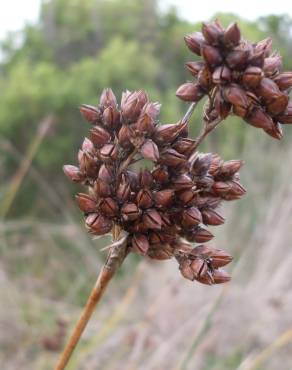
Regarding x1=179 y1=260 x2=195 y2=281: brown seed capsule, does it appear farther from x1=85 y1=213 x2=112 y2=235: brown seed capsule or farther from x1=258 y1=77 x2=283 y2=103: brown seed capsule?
x1=258 y1=77 x2=283 y2=103: brown seed capsule

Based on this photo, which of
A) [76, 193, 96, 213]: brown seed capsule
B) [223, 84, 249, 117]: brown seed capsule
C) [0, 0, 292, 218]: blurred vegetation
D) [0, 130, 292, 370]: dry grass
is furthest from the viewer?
[0, 0, 292, 218]: blurred vegetation

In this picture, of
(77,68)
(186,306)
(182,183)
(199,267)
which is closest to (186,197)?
(182,183)

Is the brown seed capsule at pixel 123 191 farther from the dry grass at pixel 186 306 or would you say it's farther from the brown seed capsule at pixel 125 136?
the dry grass at pixel 186 306

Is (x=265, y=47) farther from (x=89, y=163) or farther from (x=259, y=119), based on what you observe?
(x=89, y=163)

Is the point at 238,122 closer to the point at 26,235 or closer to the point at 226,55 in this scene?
the point at 26,235

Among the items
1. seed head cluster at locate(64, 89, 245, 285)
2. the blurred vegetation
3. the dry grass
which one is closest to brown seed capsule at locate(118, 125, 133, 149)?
seed head cluster at locate(64, 89, 245, 285)

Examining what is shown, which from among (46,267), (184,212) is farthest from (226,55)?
(46,267)
